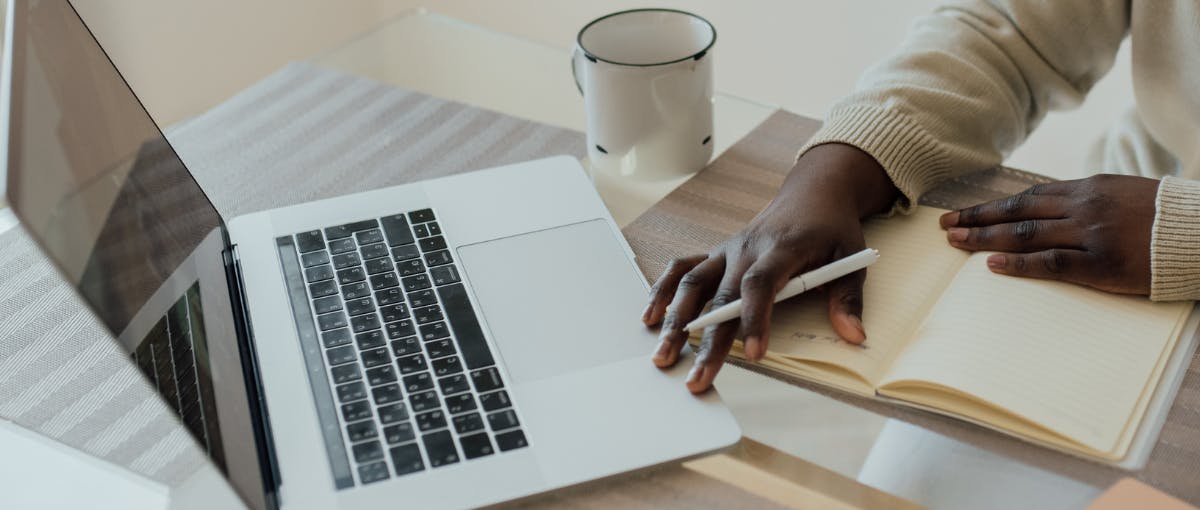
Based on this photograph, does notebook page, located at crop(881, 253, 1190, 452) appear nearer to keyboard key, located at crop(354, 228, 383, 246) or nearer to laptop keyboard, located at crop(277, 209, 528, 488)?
laptop keyboard, located at crop(277, 209, 528, 488)

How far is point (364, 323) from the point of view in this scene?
2.02 feet

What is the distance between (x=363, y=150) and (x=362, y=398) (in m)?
0.36

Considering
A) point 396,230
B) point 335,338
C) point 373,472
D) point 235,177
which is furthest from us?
point 235,177

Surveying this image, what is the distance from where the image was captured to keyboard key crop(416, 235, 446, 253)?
688 mm

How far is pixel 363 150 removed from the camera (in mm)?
857

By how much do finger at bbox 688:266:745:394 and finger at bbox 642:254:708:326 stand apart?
0.03 m

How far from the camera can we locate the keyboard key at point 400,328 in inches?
23.7

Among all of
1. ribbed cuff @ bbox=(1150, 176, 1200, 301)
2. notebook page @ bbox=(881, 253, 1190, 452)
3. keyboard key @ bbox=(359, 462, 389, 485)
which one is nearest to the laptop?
keyboard key @ bbox=(359, 462, 389, 485)

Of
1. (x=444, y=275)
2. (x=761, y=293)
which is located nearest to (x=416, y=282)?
(x=444, y=275)

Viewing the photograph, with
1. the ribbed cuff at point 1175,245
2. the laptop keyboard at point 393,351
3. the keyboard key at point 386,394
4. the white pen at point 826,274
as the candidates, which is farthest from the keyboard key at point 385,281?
the ribbed cuff at point 1175,245

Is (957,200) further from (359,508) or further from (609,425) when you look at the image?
(359,508)

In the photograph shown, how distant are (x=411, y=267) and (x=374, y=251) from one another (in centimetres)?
4

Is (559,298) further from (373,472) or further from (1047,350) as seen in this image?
(1047,350)

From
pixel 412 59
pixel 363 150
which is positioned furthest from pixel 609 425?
pixel 412 59
